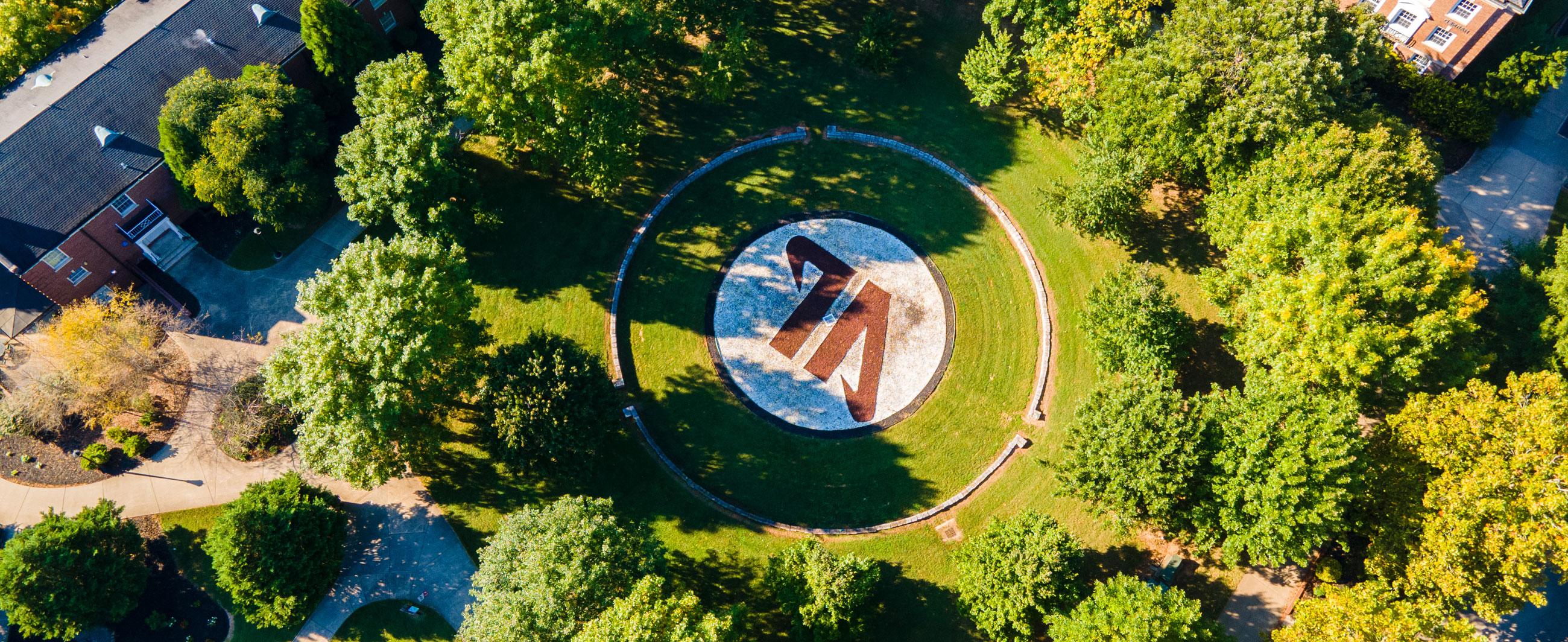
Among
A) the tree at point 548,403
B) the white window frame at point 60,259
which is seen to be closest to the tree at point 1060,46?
the tree at point 548,403

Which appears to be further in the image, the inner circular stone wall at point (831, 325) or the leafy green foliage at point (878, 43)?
the leafy green foliage at point (878, 43)

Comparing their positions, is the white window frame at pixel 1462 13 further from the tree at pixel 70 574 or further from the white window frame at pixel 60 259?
the white window frame at pixel 60 259

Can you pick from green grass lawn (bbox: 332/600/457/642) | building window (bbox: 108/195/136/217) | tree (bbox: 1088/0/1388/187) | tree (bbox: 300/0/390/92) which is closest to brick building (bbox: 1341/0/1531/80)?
tree (bbox: 1088/0/1388/187)

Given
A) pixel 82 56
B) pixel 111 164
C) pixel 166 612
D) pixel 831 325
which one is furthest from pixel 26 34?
pixel 831 325

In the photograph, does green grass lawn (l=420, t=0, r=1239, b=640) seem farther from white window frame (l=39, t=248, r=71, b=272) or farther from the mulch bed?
white window frame (l=39, t=248, r=71, b=272)

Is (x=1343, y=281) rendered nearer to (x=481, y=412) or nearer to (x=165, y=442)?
(x=481, y=412)

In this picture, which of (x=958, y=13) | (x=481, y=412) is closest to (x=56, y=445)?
(x=481, y=412)
